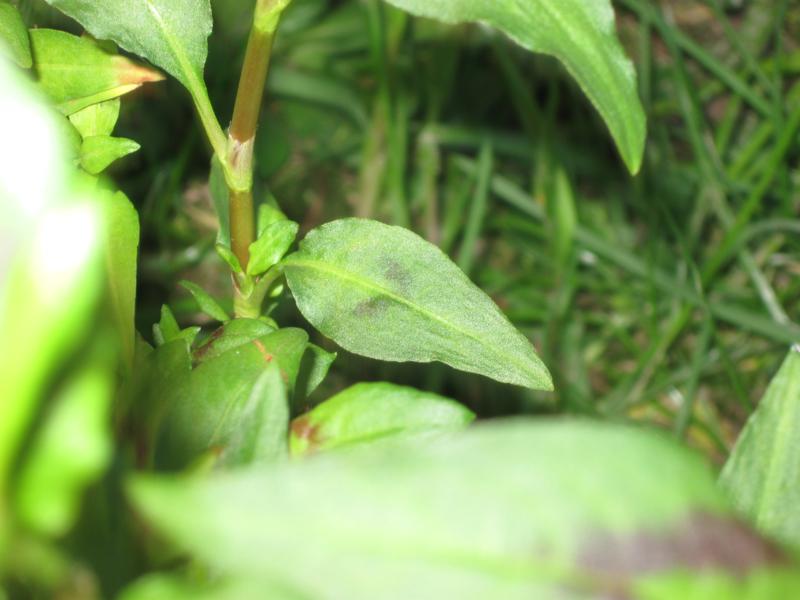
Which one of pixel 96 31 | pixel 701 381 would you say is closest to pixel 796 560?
pixel 96 31

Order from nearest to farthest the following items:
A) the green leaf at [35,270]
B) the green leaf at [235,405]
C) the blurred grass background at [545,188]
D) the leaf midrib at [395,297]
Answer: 1. the green leaf at [35,270]
2. the green leaf at [235,405]
3. the leaf midrib at [395,297]
4. the blurred grass background at [545,188]

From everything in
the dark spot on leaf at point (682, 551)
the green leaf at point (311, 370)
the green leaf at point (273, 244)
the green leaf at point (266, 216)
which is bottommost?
the green leaf at point (311, 370)

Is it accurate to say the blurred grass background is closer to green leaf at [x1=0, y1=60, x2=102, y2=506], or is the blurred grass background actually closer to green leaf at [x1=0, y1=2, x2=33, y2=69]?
green leaf at [x1=0, y1=2, x2=33, y2=69]

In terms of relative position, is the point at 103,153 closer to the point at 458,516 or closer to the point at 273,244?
the point at 273,244

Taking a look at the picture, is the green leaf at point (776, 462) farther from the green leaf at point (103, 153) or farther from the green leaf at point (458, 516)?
the green leaf at point (103, 153)

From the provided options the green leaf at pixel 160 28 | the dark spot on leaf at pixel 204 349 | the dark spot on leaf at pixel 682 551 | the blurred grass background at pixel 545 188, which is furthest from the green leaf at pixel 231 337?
the blurred grass background at pixel 545 188

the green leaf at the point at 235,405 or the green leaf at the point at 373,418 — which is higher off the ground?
the green leaf at the point at 235,405

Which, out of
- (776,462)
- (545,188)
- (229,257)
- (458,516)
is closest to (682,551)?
(458,516)
